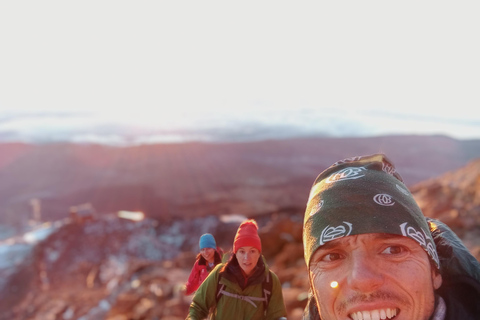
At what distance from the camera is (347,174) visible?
1.97 metres

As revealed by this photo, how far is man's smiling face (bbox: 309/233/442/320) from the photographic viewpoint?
5.37 feet

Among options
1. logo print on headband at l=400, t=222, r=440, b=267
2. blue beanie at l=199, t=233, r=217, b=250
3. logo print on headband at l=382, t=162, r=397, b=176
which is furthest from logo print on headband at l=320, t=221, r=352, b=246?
blue beanie at l=199, t=233, r=217, b=250

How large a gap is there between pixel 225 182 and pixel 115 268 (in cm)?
2750

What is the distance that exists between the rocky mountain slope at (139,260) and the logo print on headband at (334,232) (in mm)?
4059

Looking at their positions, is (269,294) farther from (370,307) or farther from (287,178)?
(287,178)

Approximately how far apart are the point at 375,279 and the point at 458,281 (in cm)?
50

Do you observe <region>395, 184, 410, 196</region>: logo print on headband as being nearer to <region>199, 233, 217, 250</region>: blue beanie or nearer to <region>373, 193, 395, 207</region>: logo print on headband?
<region>373, 193, 395, 207</region>: logo print on headband

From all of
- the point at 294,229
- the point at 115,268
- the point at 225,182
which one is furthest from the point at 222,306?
the point at 225,182

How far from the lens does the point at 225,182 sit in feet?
140

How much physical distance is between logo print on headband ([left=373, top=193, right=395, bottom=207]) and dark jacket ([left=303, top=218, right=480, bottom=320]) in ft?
1.42

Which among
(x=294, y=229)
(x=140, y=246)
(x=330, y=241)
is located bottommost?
(x=140, y=246)

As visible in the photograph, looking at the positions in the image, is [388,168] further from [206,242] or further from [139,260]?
[139,260]

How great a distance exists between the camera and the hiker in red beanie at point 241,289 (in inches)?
102

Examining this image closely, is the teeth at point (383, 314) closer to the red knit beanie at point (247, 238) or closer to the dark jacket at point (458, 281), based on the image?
the dark jacket at point (458, 281)
